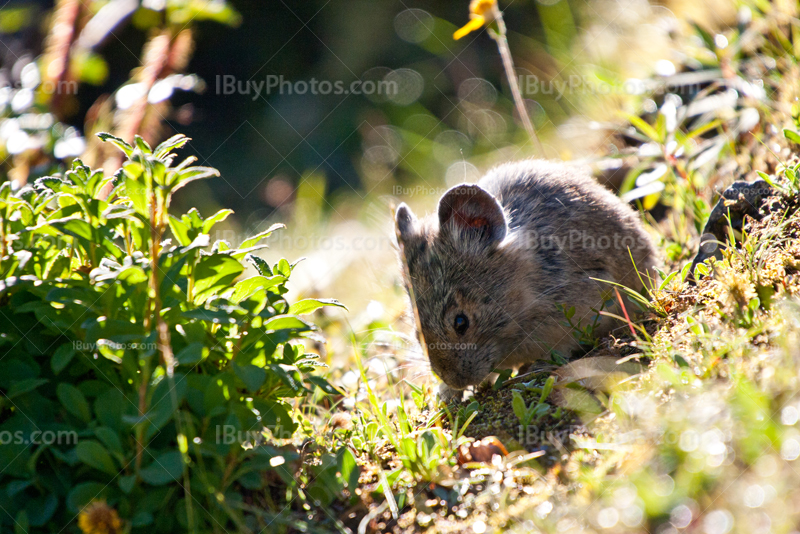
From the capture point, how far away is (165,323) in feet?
8.52

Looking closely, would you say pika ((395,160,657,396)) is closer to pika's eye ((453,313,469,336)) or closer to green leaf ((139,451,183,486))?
pika's eye ((453,313,469,336))

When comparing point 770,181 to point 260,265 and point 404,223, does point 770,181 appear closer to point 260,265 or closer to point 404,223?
point 404,223

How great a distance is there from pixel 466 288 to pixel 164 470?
7.99 feet

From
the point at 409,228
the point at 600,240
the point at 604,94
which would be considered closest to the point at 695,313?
the point at 600,240

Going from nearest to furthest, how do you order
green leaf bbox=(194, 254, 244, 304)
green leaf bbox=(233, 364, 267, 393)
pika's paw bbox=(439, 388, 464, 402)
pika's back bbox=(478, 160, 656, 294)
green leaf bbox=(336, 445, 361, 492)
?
1. green leaf bbox=(233, 364, 267, 393)
2. green leaf bbox=(194, 254, 244, 304)
3. green leaf bbox=(336, 445, 361, 492)
4. pika's paw bbox=(439, 388, 464, 402)
5. pika's back bbox=(478, 160, 656, 294)

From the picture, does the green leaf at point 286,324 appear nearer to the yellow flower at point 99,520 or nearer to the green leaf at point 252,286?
the green leaf at point 252,286

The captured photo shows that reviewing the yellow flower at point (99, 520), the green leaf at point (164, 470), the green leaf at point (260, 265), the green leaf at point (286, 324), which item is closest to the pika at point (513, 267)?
the green leaf at point (260, 265)

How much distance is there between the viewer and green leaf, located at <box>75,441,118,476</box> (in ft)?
7.86

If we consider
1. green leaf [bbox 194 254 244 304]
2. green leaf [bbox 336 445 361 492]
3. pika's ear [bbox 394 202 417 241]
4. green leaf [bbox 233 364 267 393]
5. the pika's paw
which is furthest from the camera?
pika's ear [bbox 394 202 417 241]

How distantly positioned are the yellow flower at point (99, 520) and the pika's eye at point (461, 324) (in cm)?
244

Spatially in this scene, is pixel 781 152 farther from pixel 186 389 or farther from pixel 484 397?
pixel 186 389

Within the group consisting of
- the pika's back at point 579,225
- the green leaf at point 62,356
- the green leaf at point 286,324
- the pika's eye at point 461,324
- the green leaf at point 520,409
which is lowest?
the green leaf at point 520,409

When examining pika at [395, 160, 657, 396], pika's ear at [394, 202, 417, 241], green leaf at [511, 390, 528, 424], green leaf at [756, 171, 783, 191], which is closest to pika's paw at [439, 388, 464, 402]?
pika at [395, 160, 657, 396]

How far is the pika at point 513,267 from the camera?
425cm
